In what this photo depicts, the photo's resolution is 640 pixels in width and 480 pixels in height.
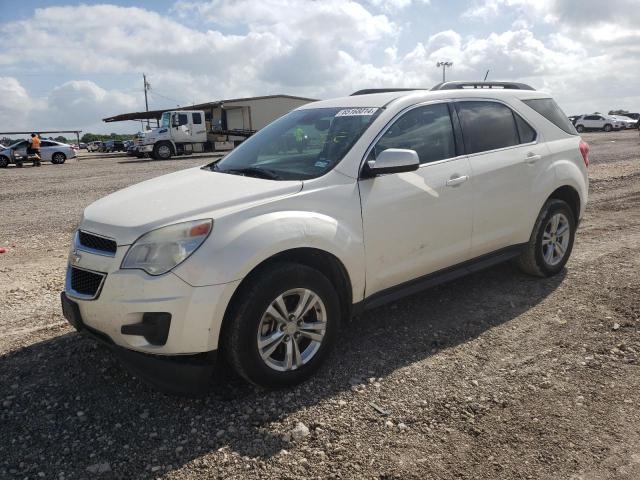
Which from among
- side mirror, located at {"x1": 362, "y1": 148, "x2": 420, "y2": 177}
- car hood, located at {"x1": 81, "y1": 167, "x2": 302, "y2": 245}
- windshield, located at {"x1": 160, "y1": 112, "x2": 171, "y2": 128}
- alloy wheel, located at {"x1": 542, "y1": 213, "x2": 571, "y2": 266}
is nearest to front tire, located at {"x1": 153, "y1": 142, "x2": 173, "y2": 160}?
windshield, located at {"x1": 160, "y1": 112, "x2": 171, "y2": 128}

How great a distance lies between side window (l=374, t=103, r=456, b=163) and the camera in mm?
3688

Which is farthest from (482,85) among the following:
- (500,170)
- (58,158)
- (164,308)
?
(58,158)

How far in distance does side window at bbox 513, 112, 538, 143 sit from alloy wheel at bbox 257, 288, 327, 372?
2656 millimetres

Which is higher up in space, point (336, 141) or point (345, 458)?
point (336, 141)

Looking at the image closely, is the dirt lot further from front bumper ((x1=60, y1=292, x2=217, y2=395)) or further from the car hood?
the car hood

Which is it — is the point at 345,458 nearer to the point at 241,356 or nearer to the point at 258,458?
the point at 258,458

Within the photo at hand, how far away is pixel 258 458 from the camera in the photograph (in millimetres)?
2598

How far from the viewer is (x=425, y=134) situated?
3893mm

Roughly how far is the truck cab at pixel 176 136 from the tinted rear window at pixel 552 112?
24421 mm

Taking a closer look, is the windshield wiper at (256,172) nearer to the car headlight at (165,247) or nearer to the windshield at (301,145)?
the windshield at (301,145)

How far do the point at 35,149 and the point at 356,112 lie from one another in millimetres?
26973

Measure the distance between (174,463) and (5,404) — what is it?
1.28 metres

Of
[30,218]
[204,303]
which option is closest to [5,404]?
[204,303]

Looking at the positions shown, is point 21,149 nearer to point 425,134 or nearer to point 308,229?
point 425,134
